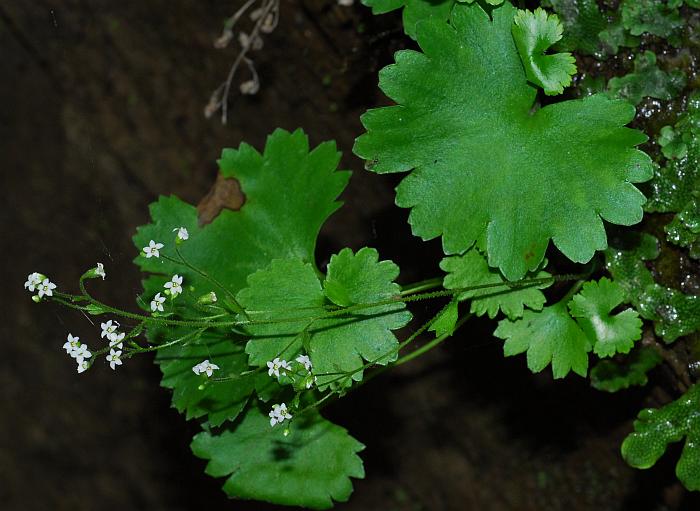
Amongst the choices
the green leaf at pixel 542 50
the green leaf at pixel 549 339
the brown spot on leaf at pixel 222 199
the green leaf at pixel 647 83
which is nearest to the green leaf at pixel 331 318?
the green leaf at pixel 549 339

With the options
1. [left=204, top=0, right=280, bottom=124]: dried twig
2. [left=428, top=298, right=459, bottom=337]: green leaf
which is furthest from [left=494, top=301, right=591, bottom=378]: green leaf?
[left=204, top=0, right=280, bottom=124]: dried twig

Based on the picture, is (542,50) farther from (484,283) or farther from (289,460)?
(289,460)

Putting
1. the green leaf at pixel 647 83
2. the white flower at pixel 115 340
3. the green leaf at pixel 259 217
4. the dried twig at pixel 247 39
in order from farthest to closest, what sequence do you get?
the dried twig at pixel 247 39 < the green leaf at pixel 259 217 < the green leaf at pixel 647 83 < the white flower at pixel 115 340

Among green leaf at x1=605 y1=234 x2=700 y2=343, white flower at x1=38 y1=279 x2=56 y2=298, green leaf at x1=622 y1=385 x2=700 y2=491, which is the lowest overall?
green leaf at x1=622 y1=385 x2=700 y2=491

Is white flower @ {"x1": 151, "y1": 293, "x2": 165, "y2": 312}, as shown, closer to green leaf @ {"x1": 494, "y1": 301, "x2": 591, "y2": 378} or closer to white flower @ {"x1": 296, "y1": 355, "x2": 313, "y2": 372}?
white flower @ {"x1": 296, "y1": 355, "x2": 313, "y2": 372}

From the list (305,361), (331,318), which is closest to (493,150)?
(331,318)

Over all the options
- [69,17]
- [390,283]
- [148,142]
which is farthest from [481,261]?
[69,17]

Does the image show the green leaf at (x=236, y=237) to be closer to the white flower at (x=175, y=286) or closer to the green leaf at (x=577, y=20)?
the white flower at (x=175, y=286)
